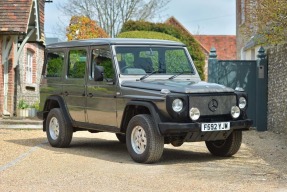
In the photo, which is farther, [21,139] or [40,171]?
[21,139]

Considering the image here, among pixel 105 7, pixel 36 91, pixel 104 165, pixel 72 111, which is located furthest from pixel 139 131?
pixel 105 7

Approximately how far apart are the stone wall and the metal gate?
0.26 m

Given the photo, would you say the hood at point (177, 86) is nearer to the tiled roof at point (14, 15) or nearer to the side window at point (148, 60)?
the side window at point (148, 60)

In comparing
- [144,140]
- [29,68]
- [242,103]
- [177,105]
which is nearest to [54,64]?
[144,140]

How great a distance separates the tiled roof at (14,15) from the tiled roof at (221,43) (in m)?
39.1

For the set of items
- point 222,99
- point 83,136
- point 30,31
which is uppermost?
point 30,31

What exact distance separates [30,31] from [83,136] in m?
7.45

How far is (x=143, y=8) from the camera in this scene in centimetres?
4306

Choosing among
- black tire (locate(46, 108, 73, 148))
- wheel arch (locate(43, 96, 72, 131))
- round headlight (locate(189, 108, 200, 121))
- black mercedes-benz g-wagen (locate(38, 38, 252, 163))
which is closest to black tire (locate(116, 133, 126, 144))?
black mercedes-benz g-wagen (locate(38, 38, 252, 163))

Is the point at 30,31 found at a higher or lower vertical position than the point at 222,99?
higher

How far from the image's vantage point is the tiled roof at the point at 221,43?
57844 mm

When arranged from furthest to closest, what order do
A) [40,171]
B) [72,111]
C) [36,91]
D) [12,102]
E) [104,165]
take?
[36,91]
[12,102]
[72,111]
[104,165]
[40,171]

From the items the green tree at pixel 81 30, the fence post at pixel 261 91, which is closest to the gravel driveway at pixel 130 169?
the fence post at pixel 261 91

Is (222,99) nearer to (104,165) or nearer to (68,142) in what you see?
(104,165)
